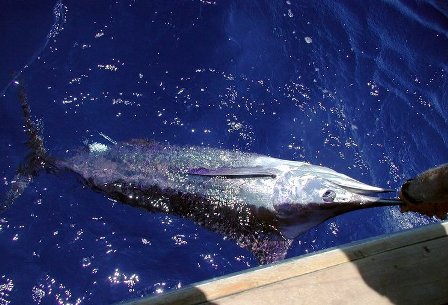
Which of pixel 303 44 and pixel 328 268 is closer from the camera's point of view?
pixel 328 268

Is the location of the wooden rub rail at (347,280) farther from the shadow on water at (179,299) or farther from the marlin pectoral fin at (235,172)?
the marlin pectoral fin at (235,172)

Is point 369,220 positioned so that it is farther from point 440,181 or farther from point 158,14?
point 158,14

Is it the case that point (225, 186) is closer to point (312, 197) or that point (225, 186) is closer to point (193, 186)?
point (193, 186)

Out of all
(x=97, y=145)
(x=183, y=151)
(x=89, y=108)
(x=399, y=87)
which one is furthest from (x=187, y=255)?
(x=399, y=87)

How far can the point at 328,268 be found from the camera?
2342mm

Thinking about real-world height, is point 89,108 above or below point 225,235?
above

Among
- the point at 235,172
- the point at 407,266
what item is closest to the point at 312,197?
the point at 235,172

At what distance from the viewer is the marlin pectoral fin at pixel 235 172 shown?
133 inches

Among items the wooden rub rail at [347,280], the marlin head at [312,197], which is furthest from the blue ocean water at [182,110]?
the wooden rub rail at [347,280]

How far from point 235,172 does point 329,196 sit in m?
0.75

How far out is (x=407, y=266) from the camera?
2379mm

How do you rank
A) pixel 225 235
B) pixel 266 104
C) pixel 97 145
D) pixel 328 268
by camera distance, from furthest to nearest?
1. pixel 266 104
2. pixel 97 145
3. pixel 225 235
4. pixel 328 268

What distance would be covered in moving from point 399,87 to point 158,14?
10.3 feet

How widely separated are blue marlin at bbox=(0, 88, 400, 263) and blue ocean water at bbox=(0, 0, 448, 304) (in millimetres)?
186
